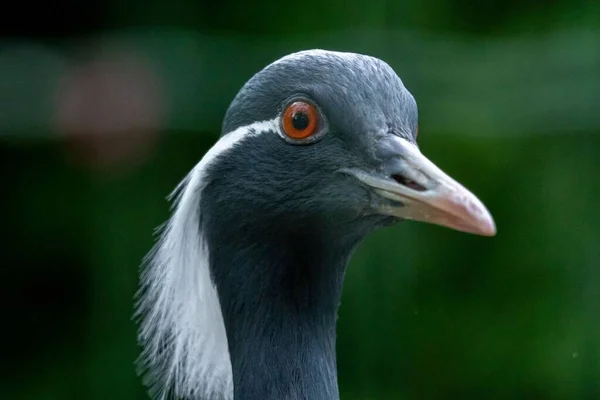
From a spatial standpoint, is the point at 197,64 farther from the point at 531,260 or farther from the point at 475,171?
the point at 531,260

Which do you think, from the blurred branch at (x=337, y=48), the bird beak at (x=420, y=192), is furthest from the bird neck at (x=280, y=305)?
the blurred branch at (x=337, y=48)

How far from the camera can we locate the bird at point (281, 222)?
128 inches

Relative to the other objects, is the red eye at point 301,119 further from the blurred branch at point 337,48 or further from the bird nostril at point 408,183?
the blurred branch at point 337,48

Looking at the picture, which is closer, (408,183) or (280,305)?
(408,183)

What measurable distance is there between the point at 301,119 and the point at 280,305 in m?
0.59

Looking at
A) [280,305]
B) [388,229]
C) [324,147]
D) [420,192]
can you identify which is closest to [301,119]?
[324,147]

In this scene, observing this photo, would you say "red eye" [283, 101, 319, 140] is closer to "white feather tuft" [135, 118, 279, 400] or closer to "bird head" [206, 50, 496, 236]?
"bird head" [206, 50, 496, 236]

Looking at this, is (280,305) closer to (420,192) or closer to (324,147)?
(324,147)

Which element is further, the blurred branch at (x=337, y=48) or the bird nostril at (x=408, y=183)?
the blurred branch at (x=337, y=48)

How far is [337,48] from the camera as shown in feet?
18.4

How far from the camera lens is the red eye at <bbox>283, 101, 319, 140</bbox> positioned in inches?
130

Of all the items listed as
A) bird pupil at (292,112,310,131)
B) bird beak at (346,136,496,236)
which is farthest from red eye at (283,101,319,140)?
bird beak at (346,136,496,236)

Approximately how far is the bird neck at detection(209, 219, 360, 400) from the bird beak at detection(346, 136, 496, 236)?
27 centimetres

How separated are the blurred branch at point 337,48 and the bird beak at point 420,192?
2338mm
